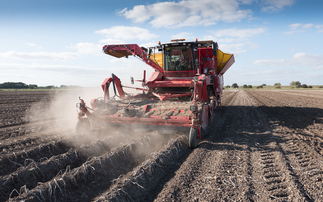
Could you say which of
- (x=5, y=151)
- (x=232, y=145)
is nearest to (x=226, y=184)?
(x=232, y=145)

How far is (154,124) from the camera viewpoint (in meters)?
6.04

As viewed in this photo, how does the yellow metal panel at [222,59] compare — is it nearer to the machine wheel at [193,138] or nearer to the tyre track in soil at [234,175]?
the tyre track in soil at [234,175]

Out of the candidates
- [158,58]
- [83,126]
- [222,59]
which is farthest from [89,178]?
[222,59]

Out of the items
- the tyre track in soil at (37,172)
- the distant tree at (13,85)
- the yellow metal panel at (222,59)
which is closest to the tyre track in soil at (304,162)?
the tyre track in soil at (37,172)

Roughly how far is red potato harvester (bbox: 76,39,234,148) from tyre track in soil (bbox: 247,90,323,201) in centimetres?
217

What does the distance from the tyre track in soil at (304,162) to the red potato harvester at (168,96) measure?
2171mm

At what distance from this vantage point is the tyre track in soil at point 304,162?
133 inches

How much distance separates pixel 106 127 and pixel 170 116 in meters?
2.12

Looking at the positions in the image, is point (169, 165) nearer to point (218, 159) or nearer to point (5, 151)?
point (218, 159)

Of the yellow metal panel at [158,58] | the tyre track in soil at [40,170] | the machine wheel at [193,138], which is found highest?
the yellow metal panel at [158,58]

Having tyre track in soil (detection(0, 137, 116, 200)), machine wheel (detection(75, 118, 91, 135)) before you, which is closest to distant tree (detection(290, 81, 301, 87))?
machine wheel (detection(75, 118, 91, 135))

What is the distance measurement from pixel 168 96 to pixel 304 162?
4.37 meters

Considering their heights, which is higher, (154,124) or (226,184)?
(154,124)

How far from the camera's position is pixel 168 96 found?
7652 millimetres
